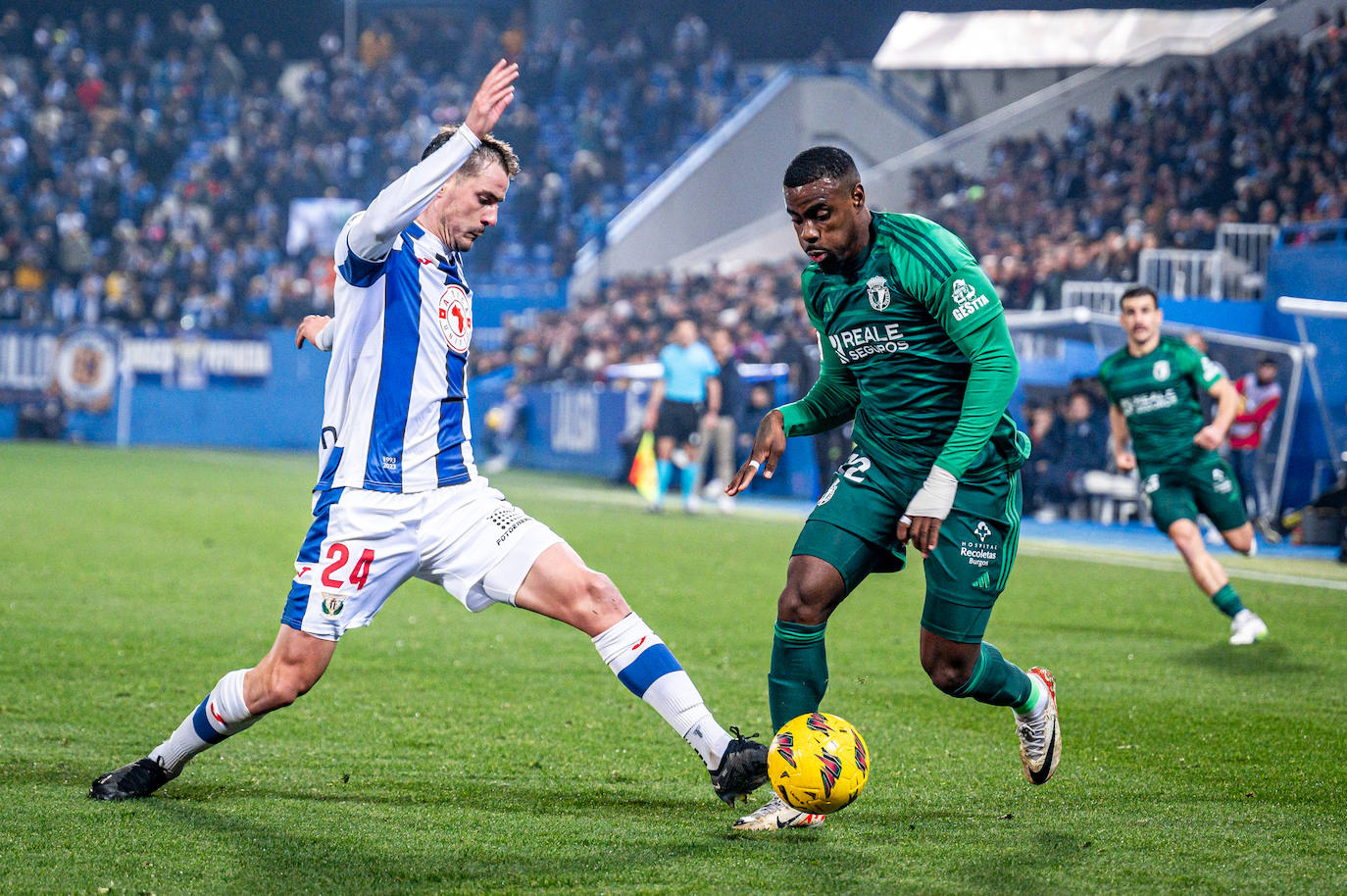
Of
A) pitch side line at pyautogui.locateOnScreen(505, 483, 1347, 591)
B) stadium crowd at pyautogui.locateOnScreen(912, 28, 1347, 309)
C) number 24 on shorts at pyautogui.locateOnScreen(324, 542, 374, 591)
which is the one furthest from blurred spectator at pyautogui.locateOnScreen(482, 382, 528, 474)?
number 24 on shorts at pyautogui.locateOnScreen(324, 542, 374, 591)

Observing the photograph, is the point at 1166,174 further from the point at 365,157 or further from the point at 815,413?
the point at 365,157

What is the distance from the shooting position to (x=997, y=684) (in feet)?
15.5

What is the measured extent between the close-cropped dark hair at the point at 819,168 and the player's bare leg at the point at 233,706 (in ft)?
6.94

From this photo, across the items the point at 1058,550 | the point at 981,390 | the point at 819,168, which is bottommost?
the point at 1058,550

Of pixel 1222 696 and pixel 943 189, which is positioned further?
pixel 943 189

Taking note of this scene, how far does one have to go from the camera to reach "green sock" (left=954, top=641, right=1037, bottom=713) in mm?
4680

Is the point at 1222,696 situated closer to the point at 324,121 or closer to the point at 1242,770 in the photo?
the point at 1242,770

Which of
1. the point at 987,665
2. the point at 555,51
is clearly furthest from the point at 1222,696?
the point at 555,51

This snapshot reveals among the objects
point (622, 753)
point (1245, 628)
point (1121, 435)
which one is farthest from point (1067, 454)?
point (622, 753)

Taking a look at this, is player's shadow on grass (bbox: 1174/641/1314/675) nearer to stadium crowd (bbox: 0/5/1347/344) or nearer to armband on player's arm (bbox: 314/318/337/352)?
armband on player's arm (bbox: 314/318/337/352)

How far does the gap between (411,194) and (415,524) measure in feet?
3.60

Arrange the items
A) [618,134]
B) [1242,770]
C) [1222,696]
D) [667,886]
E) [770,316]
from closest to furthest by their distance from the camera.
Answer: [667,886] → [1242,770] → [1222,696] → [770,316] → [618,134]

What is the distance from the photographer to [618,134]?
35.0 meters

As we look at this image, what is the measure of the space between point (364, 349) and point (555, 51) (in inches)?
1325
